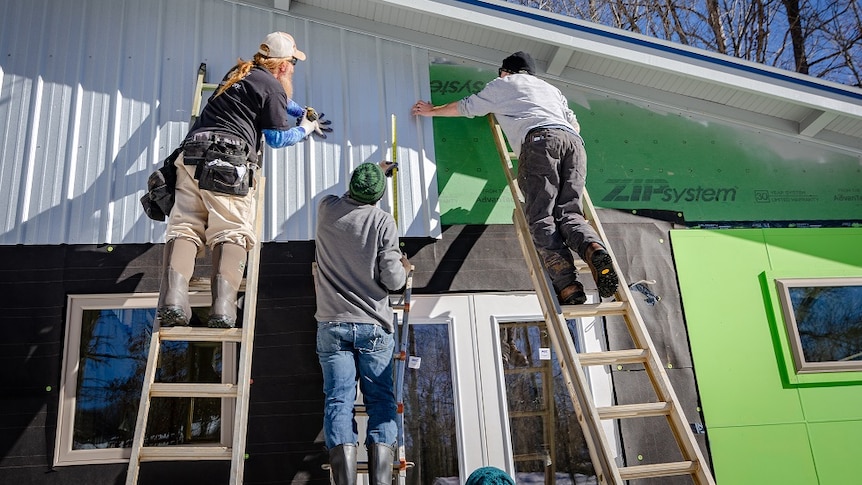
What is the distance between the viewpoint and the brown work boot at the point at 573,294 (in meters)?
3.81

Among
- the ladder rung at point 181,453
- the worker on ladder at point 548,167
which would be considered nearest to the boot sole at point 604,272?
the worker on ladder at point 548,167

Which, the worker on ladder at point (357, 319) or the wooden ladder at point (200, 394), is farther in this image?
the worker on ladder at point (357, 319)

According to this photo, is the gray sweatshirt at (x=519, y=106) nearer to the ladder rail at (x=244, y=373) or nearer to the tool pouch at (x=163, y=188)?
the ladder rail at (x=244, y=373)

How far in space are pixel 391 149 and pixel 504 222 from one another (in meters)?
0.94

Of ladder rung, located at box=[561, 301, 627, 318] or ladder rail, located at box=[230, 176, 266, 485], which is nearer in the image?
ladder rail, located at box=[230, 176, 266, 485]

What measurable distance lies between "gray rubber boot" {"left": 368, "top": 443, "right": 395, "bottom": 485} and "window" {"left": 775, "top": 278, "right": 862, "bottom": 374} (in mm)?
3002

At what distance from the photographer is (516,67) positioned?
466 cm

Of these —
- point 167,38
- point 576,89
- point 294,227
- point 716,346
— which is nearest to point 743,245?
point 716,346

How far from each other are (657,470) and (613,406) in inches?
16.7

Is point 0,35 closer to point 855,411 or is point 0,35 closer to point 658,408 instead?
point 658,408

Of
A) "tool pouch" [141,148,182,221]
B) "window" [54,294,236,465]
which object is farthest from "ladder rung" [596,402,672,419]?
"tool pouch" [141,148,182,221]

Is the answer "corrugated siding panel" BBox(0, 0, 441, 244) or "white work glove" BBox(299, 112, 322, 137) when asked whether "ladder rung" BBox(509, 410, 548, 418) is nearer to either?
"corrugated siding panel" BBox(0, 0, 441, 244)

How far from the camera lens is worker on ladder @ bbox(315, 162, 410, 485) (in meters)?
3.26

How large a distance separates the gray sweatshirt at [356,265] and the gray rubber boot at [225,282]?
45 cm
